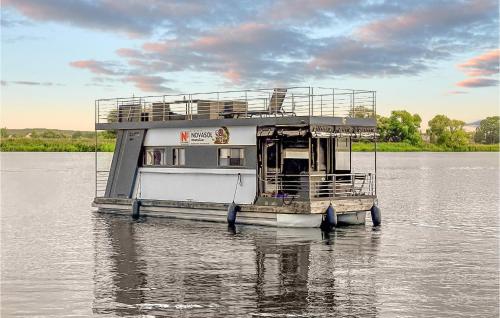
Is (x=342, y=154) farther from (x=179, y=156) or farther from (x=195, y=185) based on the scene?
(x=179, y=156)

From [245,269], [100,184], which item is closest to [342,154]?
[245,269]

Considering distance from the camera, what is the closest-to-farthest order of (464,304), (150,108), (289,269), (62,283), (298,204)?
(464,304), (62,283), (289,269), (298,204), (150,108)

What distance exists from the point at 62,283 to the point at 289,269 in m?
7.40

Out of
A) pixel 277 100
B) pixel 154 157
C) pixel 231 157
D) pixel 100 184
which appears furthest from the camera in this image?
pixel 100 184

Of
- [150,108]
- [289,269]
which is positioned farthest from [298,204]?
[150,108]

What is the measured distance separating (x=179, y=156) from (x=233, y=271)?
1661cm

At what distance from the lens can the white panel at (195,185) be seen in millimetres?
38375

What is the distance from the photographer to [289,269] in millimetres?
26453

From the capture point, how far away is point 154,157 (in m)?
43.1

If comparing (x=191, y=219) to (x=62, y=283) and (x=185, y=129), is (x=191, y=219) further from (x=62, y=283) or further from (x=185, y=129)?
(x=62, y=283)

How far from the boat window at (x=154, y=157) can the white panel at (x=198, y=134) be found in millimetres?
370

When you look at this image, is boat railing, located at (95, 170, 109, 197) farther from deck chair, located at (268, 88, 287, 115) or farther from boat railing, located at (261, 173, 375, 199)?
boat railing, located at (261, 173, 375, 199)

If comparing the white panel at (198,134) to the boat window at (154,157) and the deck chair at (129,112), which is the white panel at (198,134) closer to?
the boat window at (154,157)

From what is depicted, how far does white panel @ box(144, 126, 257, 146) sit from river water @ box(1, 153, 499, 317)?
4194 millimetres
